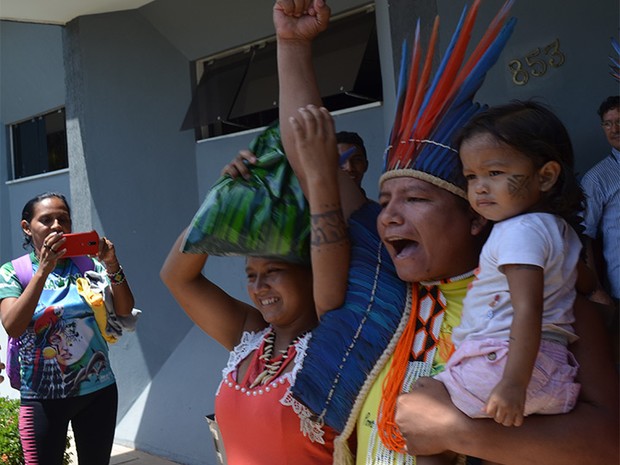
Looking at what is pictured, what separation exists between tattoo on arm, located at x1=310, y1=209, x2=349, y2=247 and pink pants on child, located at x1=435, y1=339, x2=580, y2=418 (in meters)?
0.44

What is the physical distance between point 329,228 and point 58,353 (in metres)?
2.38

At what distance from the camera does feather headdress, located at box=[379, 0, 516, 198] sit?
72.9 inches

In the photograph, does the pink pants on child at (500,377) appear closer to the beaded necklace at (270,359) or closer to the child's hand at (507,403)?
the child's hand at (507,403)

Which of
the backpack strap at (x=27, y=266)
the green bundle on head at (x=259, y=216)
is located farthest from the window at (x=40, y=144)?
the green bundle on head at (x=259, y=216)

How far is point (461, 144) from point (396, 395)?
24.0 inches

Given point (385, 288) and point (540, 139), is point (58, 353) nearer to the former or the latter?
point (385, 288)

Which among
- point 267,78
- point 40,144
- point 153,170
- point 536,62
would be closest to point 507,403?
point 536,62

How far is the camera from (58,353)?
151 inches

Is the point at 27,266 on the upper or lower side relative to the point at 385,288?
lower

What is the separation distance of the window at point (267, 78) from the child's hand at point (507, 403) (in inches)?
167

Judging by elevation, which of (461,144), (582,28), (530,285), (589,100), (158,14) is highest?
(158,14)

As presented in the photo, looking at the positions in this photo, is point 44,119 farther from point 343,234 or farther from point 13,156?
point 343,234

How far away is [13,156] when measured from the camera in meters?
Answer: 9.58

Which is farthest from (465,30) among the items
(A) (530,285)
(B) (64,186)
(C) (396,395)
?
(B) (64,186)
